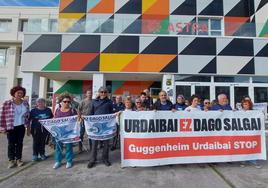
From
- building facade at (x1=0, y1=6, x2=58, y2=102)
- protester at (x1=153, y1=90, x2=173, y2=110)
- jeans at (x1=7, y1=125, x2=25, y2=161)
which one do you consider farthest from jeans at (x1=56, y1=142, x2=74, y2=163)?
building facade at (x1=0, y1=6, x2=58, y2=102)

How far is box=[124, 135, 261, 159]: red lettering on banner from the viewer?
→ 4215mm

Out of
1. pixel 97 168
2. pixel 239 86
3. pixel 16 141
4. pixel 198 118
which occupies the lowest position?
pixel 97 168

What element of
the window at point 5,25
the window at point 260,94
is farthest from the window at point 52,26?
the window at point 5,25

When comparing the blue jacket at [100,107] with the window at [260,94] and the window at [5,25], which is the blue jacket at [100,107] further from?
the window at [5,25]

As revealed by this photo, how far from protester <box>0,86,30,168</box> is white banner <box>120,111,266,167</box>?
2.29 metres

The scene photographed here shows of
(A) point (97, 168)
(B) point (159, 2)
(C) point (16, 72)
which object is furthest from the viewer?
(C) point (16, 72)

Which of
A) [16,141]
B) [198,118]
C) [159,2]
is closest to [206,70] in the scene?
[159,2]

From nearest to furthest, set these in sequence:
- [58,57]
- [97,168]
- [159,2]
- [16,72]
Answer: [97,168], [58,57], [159,2], [16,72]

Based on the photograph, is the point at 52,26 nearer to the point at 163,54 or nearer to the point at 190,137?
the point at 163,54

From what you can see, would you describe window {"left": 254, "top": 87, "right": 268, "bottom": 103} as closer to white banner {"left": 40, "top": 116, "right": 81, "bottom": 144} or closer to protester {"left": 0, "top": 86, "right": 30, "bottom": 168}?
white banner {"left": 40, "top": 116, "right": 81, "bottom": 144}

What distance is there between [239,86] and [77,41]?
376 inches

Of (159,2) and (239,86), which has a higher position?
(159,2)

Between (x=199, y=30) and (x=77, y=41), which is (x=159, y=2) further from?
(x=77, y=41)

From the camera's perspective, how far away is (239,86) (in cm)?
1130
